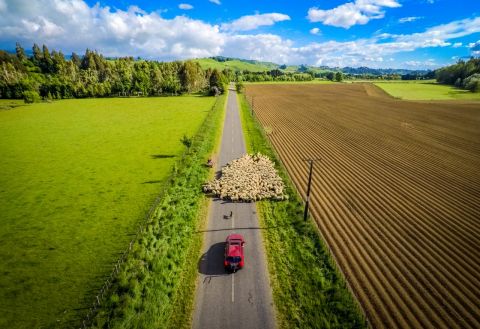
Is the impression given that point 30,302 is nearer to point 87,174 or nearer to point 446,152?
point 87,174

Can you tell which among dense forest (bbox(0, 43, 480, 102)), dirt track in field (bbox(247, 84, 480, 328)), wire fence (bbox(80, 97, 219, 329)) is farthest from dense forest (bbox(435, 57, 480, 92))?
wire fence (bbox(80, 97, 219, 329))

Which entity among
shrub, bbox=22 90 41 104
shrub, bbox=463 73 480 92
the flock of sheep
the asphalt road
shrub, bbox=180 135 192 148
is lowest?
the asphalt road

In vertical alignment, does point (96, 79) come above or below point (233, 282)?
above

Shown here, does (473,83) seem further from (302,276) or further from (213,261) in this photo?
(213,261)

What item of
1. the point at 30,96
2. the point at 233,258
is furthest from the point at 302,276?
the point at 30,96

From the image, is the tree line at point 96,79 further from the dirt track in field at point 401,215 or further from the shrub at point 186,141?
the dirt track in field at point 401,215

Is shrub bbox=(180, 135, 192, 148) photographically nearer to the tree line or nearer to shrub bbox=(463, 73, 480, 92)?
the tree line
